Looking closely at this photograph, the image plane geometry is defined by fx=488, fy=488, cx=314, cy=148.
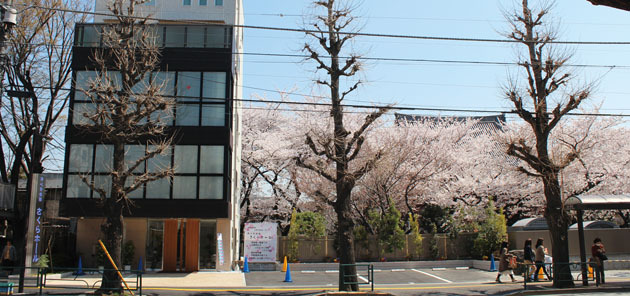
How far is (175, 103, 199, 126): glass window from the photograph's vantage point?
2198 cm

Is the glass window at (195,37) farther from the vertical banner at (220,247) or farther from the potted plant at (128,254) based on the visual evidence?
the potted plant at (128,254)

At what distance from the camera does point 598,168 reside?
2895 centimetres

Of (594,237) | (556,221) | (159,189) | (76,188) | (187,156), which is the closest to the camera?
(556,221)

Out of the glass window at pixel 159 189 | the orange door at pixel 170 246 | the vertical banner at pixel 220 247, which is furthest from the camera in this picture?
the orange door at pixel 170 246

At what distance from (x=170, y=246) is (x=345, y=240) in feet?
35.6

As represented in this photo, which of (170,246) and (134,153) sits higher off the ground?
(134,153)

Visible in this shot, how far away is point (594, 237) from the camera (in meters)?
23.5

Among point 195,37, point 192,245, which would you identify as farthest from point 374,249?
point 195,37

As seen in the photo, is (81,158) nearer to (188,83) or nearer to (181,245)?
(188,83)

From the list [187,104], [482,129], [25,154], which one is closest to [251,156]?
[187,104]

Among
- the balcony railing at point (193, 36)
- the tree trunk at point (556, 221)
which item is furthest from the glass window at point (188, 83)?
the tree trunk at point (556, 221)

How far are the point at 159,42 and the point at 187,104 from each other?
3.21 m

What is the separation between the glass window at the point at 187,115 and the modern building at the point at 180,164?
0.04 m

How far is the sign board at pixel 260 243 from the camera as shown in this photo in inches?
914
